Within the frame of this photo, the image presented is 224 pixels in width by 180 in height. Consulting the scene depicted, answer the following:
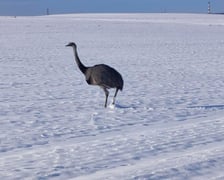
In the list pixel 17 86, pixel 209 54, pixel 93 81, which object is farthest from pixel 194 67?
pixel 93 81

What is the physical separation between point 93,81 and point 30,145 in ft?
10.1

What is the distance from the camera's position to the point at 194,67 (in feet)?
57.4

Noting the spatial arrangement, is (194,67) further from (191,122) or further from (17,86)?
(191,122)

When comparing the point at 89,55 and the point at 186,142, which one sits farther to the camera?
the point at 89,55

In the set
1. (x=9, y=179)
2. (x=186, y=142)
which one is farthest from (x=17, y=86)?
(x=9, y=179)

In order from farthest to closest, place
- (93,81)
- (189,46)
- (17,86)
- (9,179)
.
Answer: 1. (189,46)
2. (17,86)
3. (93,81)
4. (9,179)

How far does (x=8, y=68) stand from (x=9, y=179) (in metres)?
11.1

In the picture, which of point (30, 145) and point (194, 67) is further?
point (194, 67)

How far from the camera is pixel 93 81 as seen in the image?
9820 mm

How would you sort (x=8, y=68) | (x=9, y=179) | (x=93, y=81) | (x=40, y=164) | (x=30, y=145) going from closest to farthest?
(x=9, y=179) < (x=40, y=164) < (x=30, y=145) < (x=93, y=81) < (x=8, y=68)

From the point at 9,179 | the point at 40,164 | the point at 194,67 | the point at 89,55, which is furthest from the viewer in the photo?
the point at 89,55

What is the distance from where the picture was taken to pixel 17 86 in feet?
41.4

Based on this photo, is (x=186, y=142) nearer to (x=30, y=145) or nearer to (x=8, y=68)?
(x=30, y=145)

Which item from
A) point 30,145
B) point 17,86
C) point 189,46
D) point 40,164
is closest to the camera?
point 40,164
